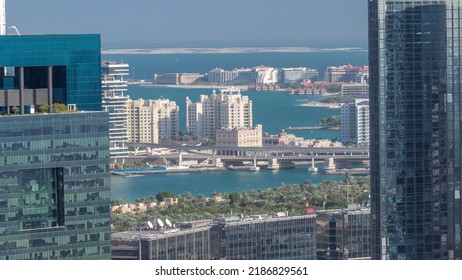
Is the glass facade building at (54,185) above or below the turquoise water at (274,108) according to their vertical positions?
below

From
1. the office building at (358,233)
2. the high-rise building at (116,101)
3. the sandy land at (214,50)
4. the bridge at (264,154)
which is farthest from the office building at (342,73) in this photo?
the office building at (358,233)

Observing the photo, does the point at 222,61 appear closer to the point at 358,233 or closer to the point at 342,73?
the point at 342,73

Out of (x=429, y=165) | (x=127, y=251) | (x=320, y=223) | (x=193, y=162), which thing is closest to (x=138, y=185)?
(x=193, y=162)

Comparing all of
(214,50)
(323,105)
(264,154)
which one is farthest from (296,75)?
(264,154)

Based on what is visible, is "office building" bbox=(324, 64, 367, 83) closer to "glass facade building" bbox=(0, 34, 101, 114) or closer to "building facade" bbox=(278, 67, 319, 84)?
"building facade" bbox=(278, 67, 319, 84)

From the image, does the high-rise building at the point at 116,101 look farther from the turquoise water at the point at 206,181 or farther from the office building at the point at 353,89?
the office building at the point at 353,89

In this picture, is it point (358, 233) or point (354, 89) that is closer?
point (358, 233)

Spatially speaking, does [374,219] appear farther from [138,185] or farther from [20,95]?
[138,185]
